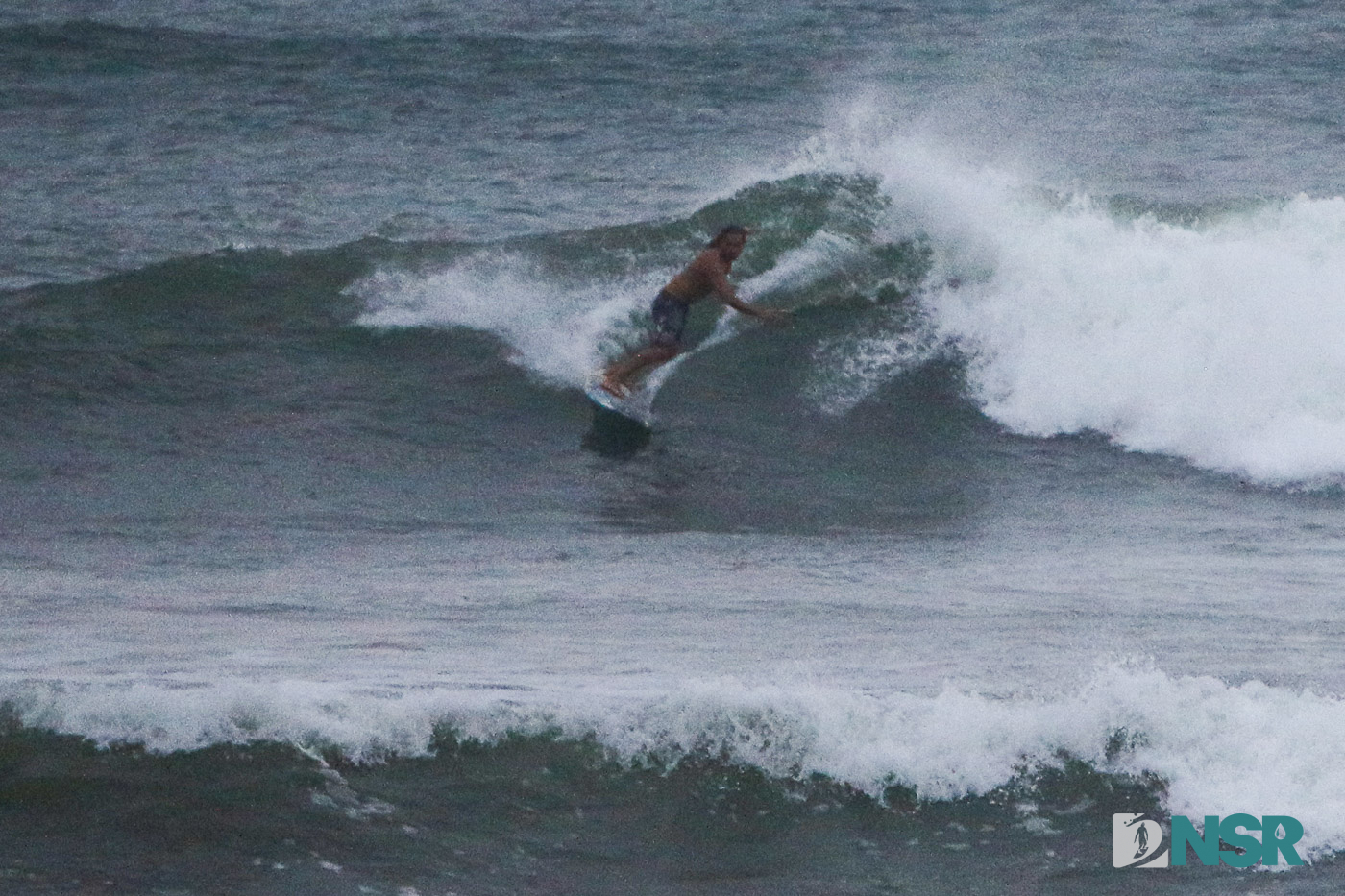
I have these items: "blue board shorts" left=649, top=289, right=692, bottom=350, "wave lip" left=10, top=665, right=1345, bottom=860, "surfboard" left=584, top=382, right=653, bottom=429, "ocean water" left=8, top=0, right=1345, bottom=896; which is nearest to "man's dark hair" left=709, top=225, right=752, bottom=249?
"blue board shorts" left=649, top=289, right=692, bottom=350

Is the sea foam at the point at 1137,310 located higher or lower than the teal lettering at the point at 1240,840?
higher

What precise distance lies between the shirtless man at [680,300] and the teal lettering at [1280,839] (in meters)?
5.19

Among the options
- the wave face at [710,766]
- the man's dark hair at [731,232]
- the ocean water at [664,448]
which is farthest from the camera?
the man's dark hair at [731,232]

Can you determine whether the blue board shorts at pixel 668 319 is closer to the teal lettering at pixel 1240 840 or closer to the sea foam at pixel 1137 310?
the sea foam at pixel 1137 310

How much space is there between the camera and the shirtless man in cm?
1059

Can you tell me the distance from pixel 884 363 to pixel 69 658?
6783mm

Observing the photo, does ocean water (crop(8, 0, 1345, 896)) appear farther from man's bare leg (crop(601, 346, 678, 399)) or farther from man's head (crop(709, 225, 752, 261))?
man's head (crop(709, 225, 752, 261))

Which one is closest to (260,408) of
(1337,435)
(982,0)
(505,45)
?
(1337,435)

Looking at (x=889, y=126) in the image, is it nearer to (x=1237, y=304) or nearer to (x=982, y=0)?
(x=1237, y=304)

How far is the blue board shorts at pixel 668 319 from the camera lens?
10789 millimetres

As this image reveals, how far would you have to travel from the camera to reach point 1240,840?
5.78m

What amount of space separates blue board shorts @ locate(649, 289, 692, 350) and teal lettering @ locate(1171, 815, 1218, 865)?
5.45 m

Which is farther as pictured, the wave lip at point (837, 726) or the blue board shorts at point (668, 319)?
the blue board shorts at point (668, 319)

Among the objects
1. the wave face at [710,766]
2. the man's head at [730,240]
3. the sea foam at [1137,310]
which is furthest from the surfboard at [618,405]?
the wave face at [710,766]
